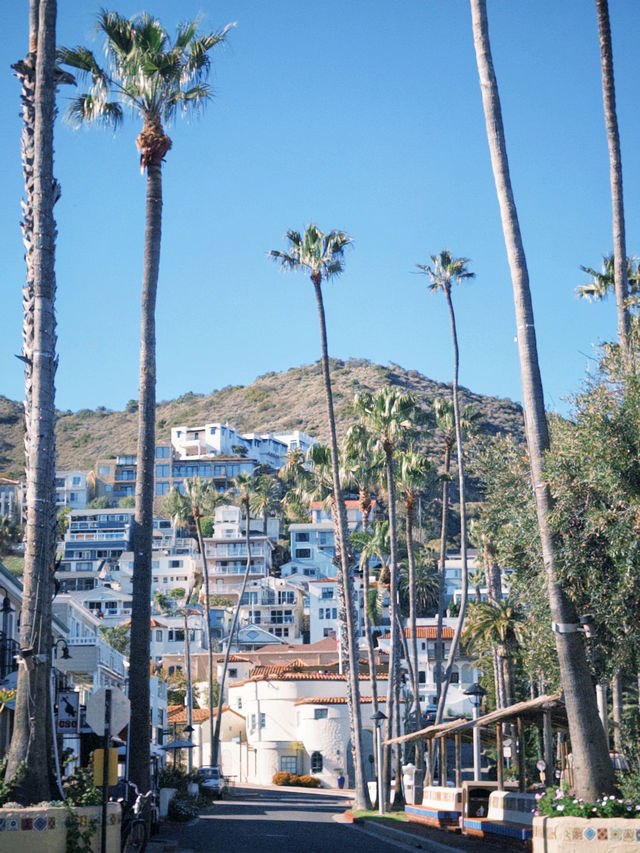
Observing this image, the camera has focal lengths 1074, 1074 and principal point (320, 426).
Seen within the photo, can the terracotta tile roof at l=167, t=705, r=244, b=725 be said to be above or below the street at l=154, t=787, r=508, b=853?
above

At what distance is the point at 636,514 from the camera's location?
53.2 ft

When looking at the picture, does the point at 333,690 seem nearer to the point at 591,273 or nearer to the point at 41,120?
the point at 591,273

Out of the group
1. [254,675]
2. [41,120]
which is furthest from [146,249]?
[254,675]

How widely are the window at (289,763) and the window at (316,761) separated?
1.10m

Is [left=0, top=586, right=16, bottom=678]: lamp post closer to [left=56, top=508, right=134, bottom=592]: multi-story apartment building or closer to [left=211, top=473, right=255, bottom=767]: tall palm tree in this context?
[left=211, top=473, right=255, bottom=767]: tall palm tree

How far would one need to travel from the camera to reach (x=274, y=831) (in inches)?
1129

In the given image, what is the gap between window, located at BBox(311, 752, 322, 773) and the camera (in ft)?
223

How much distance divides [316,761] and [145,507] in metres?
48.4

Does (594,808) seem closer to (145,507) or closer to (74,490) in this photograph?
(145,507)

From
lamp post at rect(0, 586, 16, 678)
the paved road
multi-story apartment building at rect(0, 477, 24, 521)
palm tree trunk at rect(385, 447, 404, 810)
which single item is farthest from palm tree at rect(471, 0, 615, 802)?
multi-story apartment building at rect(0, 477, 24, 521)

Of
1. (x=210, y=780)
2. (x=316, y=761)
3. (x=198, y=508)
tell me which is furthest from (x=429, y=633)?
(x=210, y=780)

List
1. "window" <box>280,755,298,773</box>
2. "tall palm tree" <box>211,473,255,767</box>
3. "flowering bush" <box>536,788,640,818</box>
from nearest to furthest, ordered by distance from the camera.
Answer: "flowering bush" <box>536,788,640,818</box> → "tall palm tree" <box>211,473,255,767</box> → "window" <box>280,755,298,773</box>

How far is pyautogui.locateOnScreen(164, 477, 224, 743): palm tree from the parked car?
12.9 metres

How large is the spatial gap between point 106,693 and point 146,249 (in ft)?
43.3
